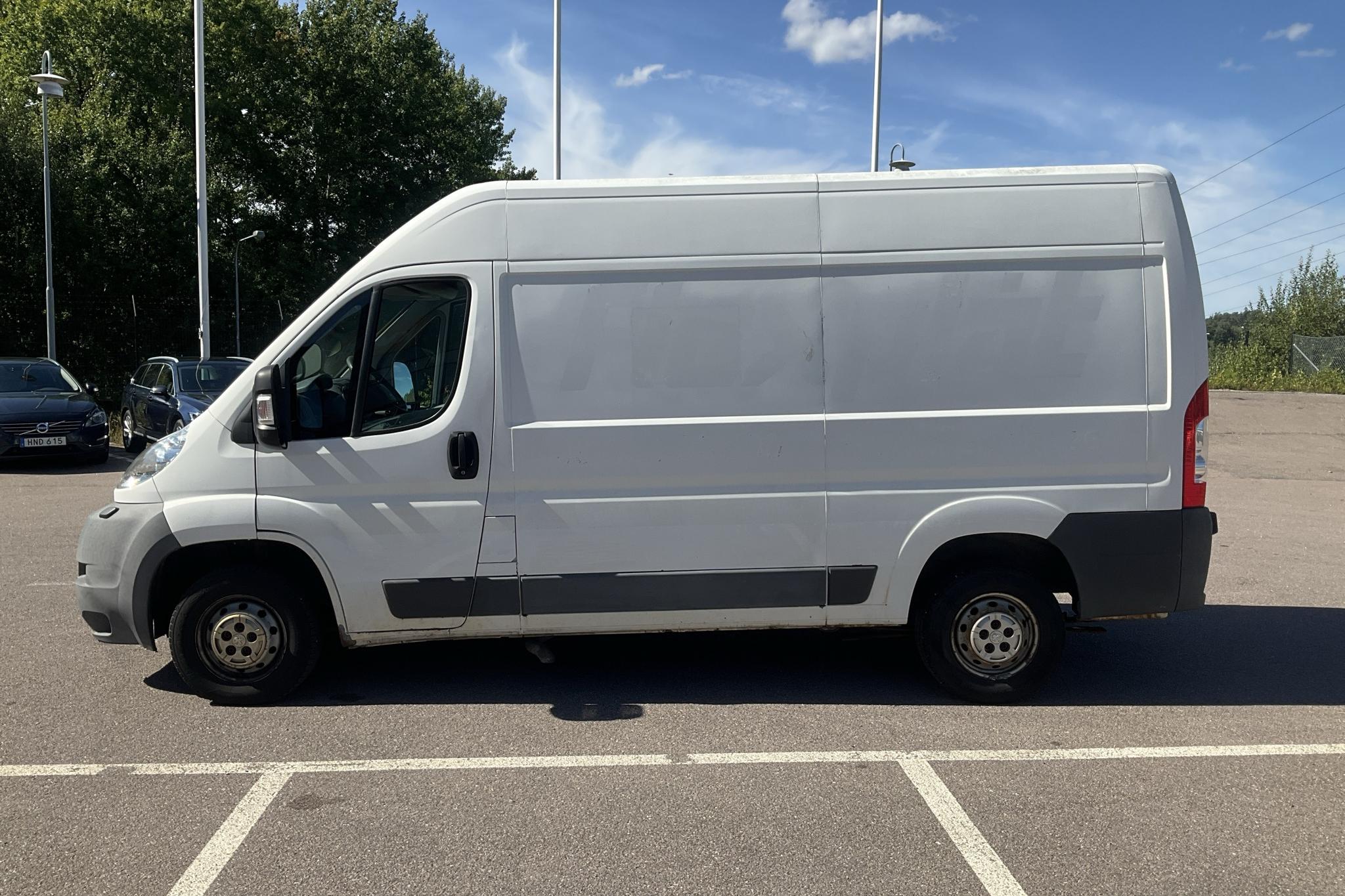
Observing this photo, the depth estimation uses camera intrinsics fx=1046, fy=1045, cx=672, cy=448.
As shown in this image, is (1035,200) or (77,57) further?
(77,57)

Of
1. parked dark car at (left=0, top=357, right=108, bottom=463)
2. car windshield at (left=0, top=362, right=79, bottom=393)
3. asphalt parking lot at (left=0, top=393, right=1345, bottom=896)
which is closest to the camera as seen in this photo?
asphalt parking lot at (left=0, top=393, right=1345, bottom=896)

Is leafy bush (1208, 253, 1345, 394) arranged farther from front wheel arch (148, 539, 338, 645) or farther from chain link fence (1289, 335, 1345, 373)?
front wheel arch (148, 539, 338, 645)

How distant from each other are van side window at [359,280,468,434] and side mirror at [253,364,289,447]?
35cm

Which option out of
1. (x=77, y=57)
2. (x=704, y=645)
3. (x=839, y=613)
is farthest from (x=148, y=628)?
(x=77, y=57)

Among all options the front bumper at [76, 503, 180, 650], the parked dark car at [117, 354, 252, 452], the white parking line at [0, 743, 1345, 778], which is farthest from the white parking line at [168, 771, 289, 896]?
the parked dark car at [117, 354, 252, 452]

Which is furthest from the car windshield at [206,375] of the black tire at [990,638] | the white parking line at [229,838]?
the black tire at [990,638]

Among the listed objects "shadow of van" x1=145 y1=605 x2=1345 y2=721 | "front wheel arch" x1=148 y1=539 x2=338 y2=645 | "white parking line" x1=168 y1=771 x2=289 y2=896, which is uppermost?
"front wheel arch" x1=148 y1=539 x2=338 y2=645

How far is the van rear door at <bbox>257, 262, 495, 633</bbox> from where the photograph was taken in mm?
4688

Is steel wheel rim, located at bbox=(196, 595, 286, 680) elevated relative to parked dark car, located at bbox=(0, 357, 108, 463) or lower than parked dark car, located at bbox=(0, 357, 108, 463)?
lower

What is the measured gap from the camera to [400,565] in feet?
15.6

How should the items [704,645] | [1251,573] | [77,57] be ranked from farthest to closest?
[77,57] < [1251,573] < [704,645]

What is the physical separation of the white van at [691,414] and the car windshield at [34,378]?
12168 millimetres

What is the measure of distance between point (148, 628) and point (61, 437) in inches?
443

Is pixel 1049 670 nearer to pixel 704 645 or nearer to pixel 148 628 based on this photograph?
pixel 704 645
